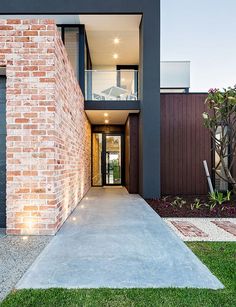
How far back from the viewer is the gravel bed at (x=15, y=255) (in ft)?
7.31

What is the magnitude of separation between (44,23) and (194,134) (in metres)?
5.92

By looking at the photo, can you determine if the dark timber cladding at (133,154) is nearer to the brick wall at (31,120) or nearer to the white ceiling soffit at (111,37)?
the white ceiling soffit at (111,37)

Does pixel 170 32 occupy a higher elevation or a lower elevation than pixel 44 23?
higher

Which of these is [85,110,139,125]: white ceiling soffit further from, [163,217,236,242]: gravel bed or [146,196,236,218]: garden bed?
[163,217,236,242]: gravel bed

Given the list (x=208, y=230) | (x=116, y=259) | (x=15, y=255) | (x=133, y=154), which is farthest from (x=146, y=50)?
(x=15, y=255)

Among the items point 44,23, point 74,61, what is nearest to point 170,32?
point 74,61

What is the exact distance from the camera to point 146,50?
7.33 meters

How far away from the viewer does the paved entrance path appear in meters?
2.23

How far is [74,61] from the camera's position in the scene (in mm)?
8391

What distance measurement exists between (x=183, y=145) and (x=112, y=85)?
323 centimetres

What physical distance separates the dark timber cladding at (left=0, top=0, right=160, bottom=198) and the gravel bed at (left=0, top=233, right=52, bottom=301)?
4256 mm

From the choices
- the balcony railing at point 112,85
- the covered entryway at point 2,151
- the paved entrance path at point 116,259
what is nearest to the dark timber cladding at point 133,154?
the balcony railing at point 112,85

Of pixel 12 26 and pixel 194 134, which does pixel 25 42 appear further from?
pixel 194 134

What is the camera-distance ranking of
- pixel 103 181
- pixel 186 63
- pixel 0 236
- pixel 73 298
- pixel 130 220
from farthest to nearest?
pixel 186 63
pixel 103 181
pixel 130 220
pixel 0 236
pixel 73 298
